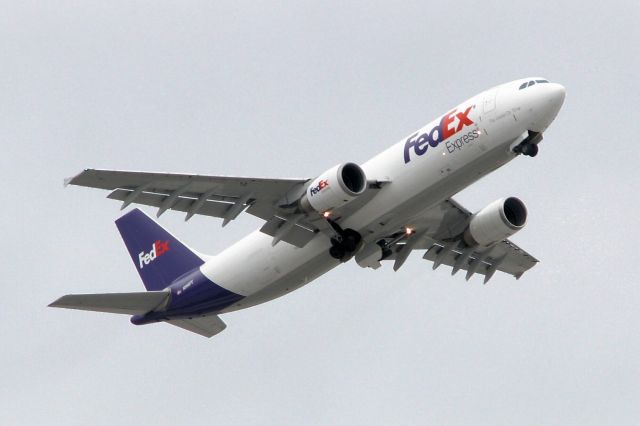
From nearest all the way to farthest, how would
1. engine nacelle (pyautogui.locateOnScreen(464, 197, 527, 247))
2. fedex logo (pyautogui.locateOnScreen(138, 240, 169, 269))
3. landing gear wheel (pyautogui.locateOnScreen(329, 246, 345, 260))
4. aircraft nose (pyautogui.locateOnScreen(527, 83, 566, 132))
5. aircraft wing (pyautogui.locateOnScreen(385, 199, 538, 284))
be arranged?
aircraft nose (pyautogui.locateOnScreen(527, 83, 566, 132))
landing gear wheel (pyautogui.locateOnScreen(329, 246, 345, 260))
engine nacelle (pyautogui.locateOnScreen(464, 197, 527, 247))
aircraft wing (pyautogui.locateOnScreen(385, 199, 538, 284))
fedex logo (pyautogui.locateOnScreen(138, 240, 169, 269))

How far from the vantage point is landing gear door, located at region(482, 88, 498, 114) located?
3950 cm

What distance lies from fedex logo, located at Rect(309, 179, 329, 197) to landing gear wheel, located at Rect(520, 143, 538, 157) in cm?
619

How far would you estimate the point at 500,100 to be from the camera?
3953 centimetres

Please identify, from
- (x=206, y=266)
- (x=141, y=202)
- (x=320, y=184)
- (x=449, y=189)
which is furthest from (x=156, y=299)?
(x=449, y=189)

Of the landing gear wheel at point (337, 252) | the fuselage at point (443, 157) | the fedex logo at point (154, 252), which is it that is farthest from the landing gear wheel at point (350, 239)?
the fedex logo at point (154, 252)

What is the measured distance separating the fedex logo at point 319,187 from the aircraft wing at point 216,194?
983 mm

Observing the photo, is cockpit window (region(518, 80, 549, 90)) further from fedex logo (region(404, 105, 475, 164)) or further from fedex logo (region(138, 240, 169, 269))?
fedex logo (region(138, 240, 169, 269))

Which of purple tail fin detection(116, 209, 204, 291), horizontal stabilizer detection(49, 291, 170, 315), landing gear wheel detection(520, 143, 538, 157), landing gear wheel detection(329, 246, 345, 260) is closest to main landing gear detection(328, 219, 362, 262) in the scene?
landing gear wheel detection(329, 246, 345, 260)

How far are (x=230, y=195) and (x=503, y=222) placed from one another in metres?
9.74

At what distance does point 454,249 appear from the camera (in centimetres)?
4681

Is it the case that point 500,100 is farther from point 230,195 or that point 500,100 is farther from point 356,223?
point 230,195

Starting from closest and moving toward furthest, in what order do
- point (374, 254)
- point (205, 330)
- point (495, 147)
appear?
point (495, 147) → point (374, 254) → point (205, 330)

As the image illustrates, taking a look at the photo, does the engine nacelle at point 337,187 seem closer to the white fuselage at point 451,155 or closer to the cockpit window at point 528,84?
the white fuselage at point 451,155

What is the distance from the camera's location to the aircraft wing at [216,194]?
3991cm
